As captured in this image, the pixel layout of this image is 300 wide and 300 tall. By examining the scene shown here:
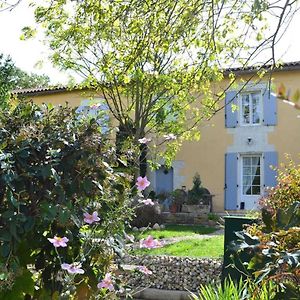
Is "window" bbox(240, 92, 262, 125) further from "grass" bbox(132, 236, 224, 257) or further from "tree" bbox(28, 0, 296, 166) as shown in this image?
"grass" bbox(132, 236, 224, 257)

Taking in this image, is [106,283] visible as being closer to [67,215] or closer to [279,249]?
[67,215]

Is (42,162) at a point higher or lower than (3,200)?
higher

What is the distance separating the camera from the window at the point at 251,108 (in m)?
18.6

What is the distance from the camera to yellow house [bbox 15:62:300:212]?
59.0ft

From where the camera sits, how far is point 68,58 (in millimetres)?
13789

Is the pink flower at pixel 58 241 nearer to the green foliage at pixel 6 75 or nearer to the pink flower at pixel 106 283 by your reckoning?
the pink flower at pixel 106 283

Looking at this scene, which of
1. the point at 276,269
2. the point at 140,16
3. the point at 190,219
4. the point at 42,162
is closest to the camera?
the point at 276,269

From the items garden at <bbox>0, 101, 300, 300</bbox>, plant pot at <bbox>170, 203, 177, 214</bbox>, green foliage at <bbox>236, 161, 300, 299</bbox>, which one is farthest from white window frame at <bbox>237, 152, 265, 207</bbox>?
green foliage at <bbox>236, 161, 300, 299</bbox>

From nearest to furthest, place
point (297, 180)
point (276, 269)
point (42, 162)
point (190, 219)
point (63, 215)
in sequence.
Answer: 1. point (276, 269)
2. point (63, 215)
3. point (42, 162)
4. point (297, 180)
5. point (190, 219)

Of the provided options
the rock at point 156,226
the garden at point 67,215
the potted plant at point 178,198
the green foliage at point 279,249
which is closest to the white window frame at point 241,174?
the potted plant at point 178,198

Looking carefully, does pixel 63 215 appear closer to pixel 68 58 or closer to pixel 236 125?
pixel 68 58

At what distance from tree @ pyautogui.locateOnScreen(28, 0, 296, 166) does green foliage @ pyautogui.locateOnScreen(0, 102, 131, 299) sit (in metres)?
1.14

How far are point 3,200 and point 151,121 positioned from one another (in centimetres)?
1200

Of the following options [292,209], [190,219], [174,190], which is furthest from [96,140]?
[174,190]
